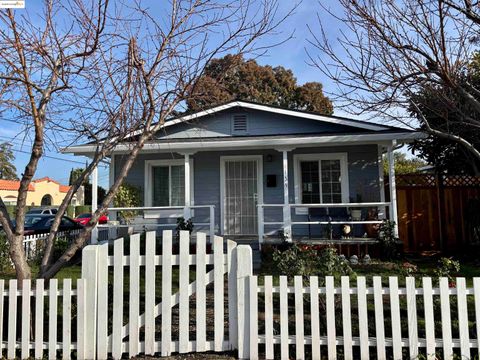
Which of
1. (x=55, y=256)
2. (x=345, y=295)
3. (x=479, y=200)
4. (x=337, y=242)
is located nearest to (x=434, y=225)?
(x=479, y=200)

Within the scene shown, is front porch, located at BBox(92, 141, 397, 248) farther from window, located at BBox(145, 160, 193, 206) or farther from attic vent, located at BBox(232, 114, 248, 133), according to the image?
attic vent, located at BBox(232, 114, 248, 133)

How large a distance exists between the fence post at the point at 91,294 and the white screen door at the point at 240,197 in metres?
7.77

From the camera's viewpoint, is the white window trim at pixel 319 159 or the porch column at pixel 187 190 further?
the white window trim at pixel 319 159

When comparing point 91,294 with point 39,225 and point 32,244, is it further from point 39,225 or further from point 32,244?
point 39,225

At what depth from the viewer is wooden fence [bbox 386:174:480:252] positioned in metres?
10.9

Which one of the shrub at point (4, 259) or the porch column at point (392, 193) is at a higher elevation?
the porch column at point (392, 193)

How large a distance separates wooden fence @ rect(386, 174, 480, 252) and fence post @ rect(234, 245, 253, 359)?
27.4ft

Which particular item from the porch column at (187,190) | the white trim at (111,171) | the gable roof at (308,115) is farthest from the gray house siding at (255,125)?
the white trim at (111,171)

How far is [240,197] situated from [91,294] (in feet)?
26.1

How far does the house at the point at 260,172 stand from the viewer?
34.9 feet

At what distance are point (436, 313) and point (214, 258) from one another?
3.09 meters

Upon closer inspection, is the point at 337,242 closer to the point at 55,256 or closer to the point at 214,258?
the point at 214,258

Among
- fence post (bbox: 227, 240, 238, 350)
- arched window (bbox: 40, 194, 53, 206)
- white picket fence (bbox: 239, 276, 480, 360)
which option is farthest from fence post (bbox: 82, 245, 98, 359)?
arched window (bbox: 40, 194, 53, 206)

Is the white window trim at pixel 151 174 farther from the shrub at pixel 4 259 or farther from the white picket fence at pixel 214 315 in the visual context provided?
the white picket fence at pixel 214 315
